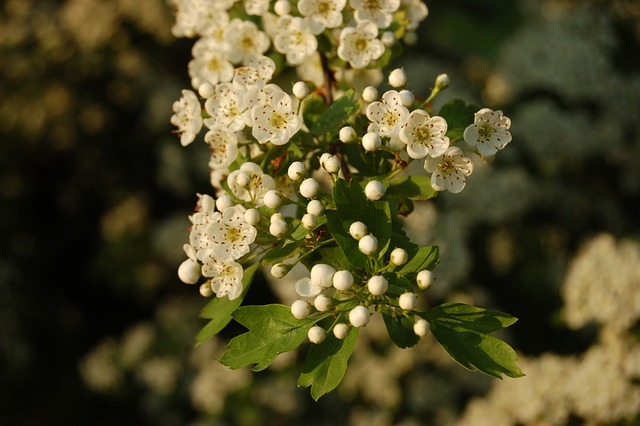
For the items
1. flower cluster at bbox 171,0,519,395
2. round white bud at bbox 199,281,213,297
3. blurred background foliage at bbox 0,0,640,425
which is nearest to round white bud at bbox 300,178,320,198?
flower cluster at bbox 171,0,519,395

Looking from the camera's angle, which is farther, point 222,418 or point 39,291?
point 39,291

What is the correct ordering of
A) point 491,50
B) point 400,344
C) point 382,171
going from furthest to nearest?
point 491,50 → point 382,171 → point 400,344

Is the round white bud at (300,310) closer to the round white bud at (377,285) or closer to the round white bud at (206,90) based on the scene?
the round white bud at (377,285)

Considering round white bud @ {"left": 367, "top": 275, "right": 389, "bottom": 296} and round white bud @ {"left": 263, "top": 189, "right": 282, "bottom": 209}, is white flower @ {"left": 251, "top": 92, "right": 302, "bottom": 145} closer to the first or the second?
round white bud @ {"left": 263, "top": 189, "right": 282, "bottom": 209}

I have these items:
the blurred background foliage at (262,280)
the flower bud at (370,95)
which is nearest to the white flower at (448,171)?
the flower bud at (370,95)

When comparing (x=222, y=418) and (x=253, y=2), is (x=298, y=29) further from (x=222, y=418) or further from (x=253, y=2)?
(x=222, y=418)

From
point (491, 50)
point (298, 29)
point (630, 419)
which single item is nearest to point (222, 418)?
point (630, 419)
